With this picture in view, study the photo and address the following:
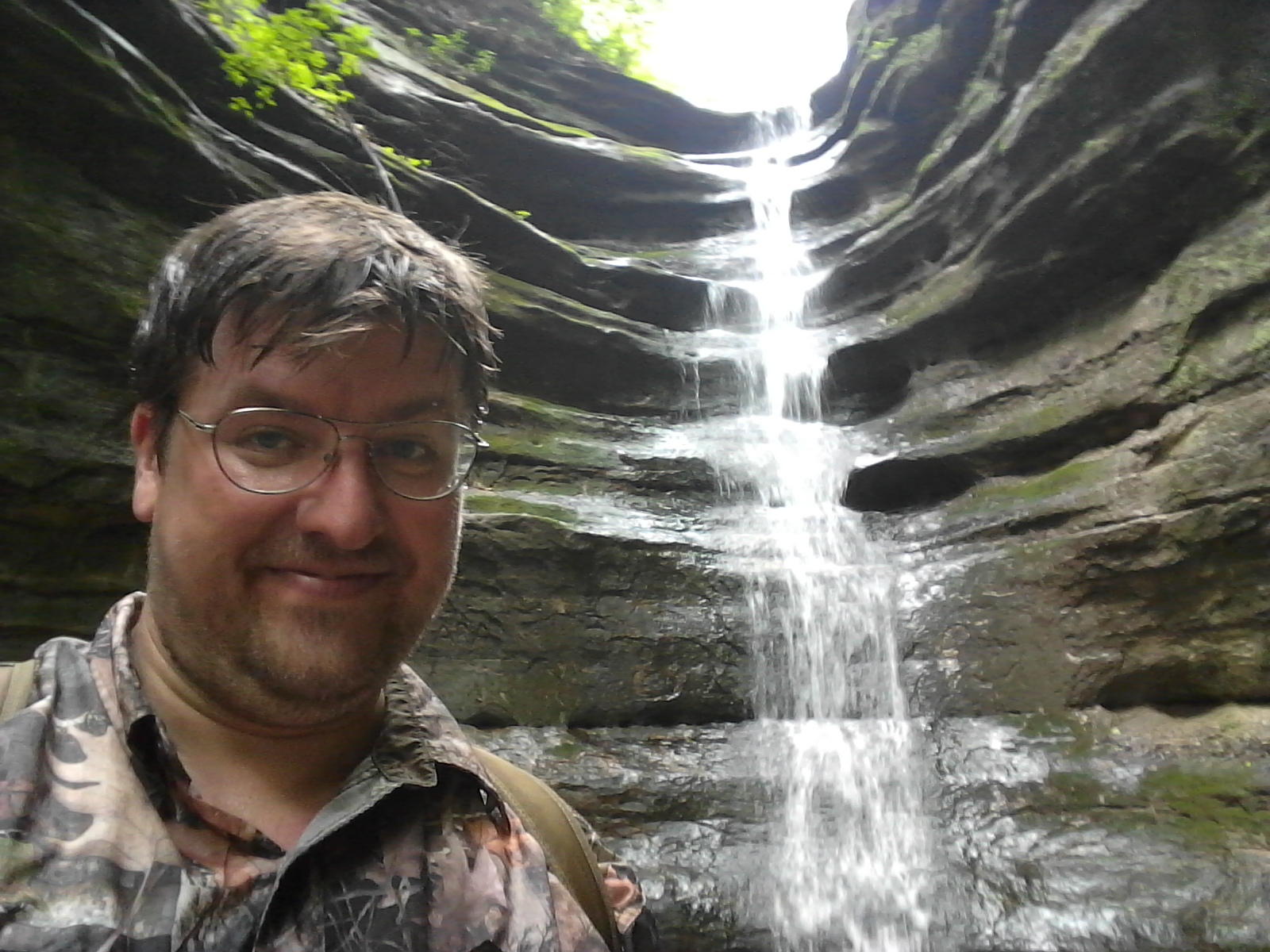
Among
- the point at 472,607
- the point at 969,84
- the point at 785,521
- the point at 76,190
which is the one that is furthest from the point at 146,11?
the point at 969,84

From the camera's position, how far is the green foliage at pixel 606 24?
13.5 metres

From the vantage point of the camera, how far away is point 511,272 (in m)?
8.92

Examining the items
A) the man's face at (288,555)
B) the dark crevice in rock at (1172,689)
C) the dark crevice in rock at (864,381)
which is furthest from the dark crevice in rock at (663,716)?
the dark crevice in rock at (864,381)

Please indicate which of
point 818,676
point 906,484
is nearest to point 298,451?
point 818,676

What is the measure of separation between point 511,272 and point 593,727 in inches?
233

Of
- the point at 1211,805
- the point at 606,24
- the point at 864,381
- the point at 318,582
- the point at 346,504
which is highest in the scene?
the point at 606,24

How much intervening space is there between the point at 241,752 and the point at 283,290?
887mm

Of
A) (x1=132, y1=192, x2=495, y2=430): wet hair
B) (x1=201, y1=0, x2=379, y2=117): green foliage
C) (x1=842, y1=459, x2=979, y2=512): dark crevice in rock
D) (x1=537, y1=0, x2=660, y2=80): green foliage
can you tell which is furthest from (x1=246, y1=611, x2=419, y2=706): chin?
(x1=537, y1=0, x2=660, y2=80): green foliage

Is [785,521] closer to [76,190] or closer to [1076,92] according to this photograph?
[1076,92]

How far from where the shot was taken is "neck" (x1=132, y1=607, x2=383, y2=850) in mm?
1353

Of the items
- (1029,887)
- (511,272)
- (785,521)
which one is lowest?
(1029,887)

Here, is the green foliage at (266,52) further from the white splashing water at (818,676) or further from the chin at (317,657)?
the chin at (317,657)

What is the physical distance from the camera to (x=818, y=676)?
5473mm

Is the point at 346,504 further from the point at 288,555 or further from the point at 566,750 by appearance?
the point at 566,750
